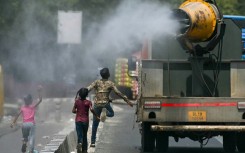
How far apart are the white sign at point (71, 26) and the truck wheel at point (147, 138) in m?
11.3

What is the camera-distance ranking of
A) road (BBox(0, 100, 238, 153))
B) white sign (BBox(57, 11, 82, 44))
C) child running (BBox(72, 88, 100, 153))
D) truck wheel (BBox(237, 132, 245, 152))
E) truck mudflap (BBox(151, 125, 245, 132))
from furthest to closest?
white sign (BBox(57, 11, 82, 44))
road (BBox(0, 100, 238, 153))
truck wheel (BBox(237, 132, 245, 152))
child running (BBox(72, 88, 100, 153))
truck mudflap (BBox(151, 125, 245, 132))

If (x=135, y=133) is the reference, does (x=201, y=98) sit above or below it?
above

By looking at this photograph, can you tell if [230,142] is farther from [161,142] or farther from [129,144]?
[129,144]

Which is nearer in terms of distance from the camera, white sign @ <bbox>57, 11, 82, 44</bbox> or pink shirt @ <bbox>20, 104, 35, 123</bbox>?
pink shirt @ <bbox>20, 104, 35, 123</bbox>

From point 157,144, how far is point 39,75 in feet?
105

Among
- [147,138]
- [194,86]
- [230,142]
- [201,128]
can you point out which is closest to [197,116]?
[201,128]

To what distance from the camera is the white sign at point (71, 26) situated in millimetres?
26094

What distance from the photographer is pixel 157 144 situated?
50.2ft

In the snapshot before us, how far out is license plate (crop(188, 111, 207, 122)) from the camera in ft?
45.3

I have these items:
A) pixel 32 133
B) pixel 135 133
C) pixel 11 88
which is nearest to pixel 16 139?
pixel 135 133

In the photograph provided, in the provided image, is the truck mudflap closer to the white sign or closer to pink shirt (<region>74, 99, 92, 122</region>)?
pink shirt (<region>74, 99, 92, 122</region>)

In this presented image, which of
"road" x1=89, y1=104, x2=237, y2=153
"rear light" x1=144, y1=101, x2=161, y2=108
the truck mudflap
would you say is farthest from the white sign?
the truck mudflap

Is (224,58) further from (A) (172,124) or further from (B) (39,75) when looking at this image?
(B) (39,75)

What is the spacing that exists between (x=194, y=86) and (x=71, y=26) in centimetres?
1296
